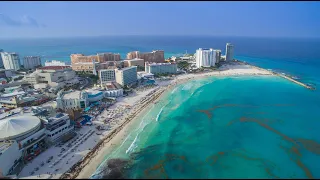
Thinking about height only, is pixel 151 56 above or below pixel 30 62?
above

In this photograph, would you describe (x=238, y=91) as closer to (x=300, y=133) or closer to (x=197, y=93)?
(x=197, y=93)

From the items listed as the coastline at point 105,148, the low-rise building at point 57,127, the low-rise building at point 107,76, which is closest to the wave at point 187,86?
the coastline at point 105,148

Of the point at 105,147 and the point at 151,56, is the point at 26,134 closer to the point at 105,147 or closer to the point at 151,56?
the point at 105,147

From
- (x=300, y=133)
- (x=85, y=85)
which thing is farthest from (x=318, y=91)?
(x=85, y=85)

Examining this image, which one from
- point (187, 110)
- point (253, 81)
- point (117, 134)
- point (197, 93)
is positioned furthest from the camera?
point (253, 81)

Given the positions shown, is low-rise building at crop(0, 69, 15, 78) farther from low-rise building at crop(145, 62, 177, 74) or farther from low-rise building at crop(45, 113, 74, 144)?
low-rise building at crop(45, 113, 74, 144)

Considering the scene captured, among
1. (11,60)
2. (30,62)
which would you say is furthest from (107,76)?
(11,60)

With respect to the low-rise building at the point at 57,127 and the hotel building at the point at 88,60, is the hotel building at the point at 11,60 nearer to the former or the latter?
the hotel building at the point at 88,60
